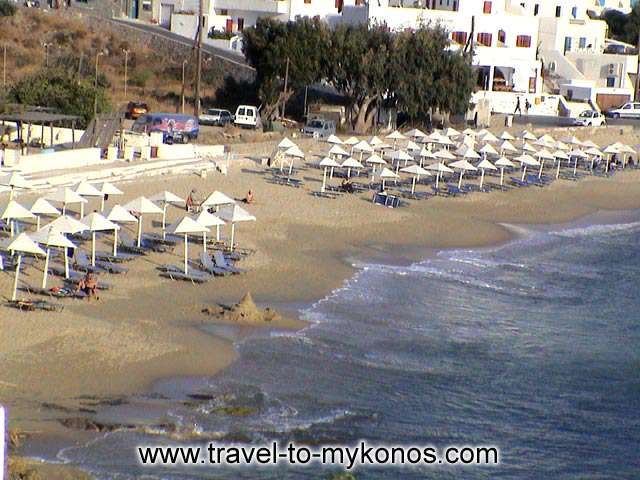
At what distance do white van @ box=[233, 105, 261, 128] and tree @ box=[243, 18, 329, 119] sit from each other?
2.76 metres

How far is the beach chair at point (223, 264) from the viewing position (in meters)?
26.6

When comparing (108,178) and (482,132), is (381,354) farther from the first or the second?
(482,132)

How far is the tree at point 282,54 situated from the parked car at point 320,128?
3.37m

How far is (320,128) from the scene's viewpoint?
167 feet

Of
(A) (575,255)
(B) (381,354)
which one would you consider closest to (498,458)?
(B) (381,354)

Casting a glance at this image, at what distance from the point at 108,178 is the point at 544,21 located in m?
49.6

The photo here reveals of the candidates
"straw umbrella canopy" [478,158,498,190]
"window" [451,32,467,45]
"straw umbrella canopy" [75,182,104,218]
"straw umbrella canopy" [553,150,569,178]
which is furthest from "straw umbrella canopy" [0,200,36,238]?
"window" [451,32,467,45]

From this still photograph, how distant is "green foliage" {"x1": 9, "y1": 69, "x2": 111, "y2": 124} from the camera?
148ft

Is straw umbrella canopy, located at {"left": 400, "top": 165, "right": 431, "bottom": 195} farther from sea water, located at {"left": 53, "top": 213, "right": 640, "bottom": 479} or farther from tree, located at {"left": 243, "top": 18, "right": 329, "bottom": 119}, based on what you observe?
tree, located at {"left": 243, "top": 18, "right": 329, "bottom": 119}

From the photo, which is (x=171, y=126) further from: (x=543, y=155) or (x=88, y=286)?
(x=88, y=286)

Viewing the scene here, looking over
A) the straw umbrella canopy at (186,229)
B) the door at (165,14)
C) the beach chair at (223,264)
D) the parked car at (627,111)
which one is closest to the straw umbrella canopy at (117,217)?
the straw umbrella canopy at (186,229)

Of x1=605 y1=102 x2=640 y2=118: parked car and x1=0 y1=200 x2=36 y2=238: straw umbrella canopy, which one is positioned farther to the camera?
x1=605 y1=102 x2=640 y2=118: parked car

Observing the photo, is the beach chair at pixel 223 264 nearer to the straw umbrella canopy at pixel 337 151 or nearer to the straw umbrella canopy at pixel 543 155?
the straw umbrella canopy at pixel 337 151

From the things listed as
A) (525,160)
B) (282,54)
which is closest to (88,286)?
(525,160)
